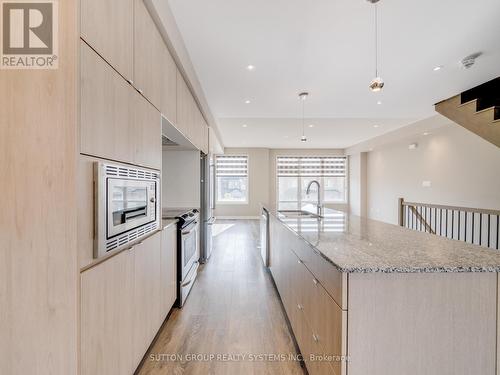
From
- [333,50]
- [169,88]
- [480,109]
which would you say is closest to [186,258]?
[169,88]

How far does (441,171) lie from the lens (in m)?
5.80

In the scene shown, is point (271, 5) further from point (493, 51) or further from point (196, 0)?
point (493, 51)

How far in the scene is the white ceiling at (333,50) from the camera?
2.11m

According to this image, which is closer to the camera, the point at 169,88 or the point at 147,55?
the point at 147,55

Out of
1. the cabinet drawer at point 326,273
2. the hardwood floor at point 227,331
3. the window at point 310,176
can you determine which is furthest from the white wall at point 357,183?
the cabinet drawer at point 326,273

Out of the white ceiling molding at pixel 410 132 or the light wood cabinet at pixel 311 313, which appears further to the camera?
the white ceiling molding at pixel 410 132

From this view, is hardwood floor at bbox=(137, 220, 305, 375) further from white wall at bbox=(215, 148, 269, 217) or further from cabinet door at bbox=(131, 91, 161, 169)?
white wall at bbox=(215, 148, 269, 217)

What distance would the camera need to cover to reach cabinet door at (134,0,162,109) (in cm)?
156

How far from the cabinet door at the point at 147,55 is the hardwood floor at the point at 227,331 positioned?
1929 mm

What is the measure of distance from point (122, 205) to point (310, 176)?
31.9 feet

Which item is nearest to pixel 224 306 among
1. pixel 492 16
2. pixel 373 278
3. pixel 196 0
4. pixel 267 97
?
pixel 373 278

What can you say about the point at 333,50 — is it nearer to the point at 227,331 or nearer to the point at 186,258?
the point at 186,258

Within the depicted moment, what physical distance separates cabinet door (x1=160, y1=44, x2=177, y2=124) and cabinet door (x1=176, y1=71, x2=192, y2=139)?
0.14 meters

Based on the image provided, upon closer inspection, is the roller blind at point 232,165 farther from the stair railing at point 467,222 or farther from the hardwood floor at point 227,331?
the hardwood floor at point 227,331
